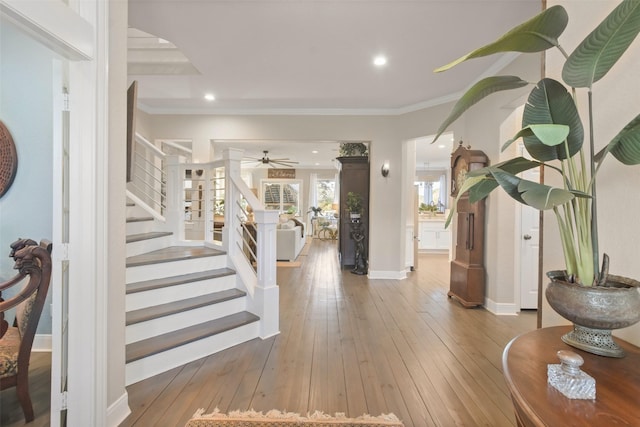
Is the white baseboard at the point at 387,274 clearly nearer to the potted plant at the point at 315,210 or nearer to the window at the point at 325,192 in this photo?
the potted plant at the point at 315,210

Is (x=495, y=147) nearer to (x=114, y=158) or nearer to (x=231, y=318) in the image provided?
(x=231, y=318)

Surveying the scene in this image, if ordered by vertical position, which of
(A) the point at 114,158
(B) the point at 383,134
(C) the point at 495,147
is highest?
(B) the point at 383,134

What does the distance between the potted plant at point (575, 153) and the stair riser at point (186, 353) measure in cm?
224

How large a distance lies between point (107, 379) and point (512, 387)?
1846 millimetres

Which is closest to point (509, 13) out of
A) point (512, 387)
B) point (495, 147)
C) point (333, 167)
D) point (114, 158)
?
point (495, 147)

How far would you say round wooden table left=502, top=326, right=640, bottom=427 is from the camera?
63 cm

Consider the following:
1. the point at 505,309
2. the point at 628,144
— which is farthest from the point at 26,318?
the point at 505,309

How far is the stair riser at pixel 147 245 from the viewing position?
114 inches

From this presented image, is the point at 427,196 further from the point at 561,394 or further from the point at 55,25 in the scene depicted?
the point at 55,25

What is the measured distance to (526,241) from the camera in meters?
3.49

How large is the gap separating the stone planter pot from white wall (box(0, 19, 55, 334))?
3076 mm

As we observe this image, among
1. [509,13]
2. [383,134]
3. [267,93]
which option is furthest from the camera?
[383,134]

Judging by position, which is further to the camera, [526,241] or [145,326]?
[526,241]

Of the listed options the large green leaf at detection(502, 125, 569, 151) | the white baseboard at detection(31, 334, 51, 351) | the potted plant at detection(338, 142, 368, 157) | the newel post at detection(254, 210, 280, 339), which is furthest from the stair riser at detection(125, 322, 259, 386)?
the potted plant at detection(338, 142, 368, 157)
